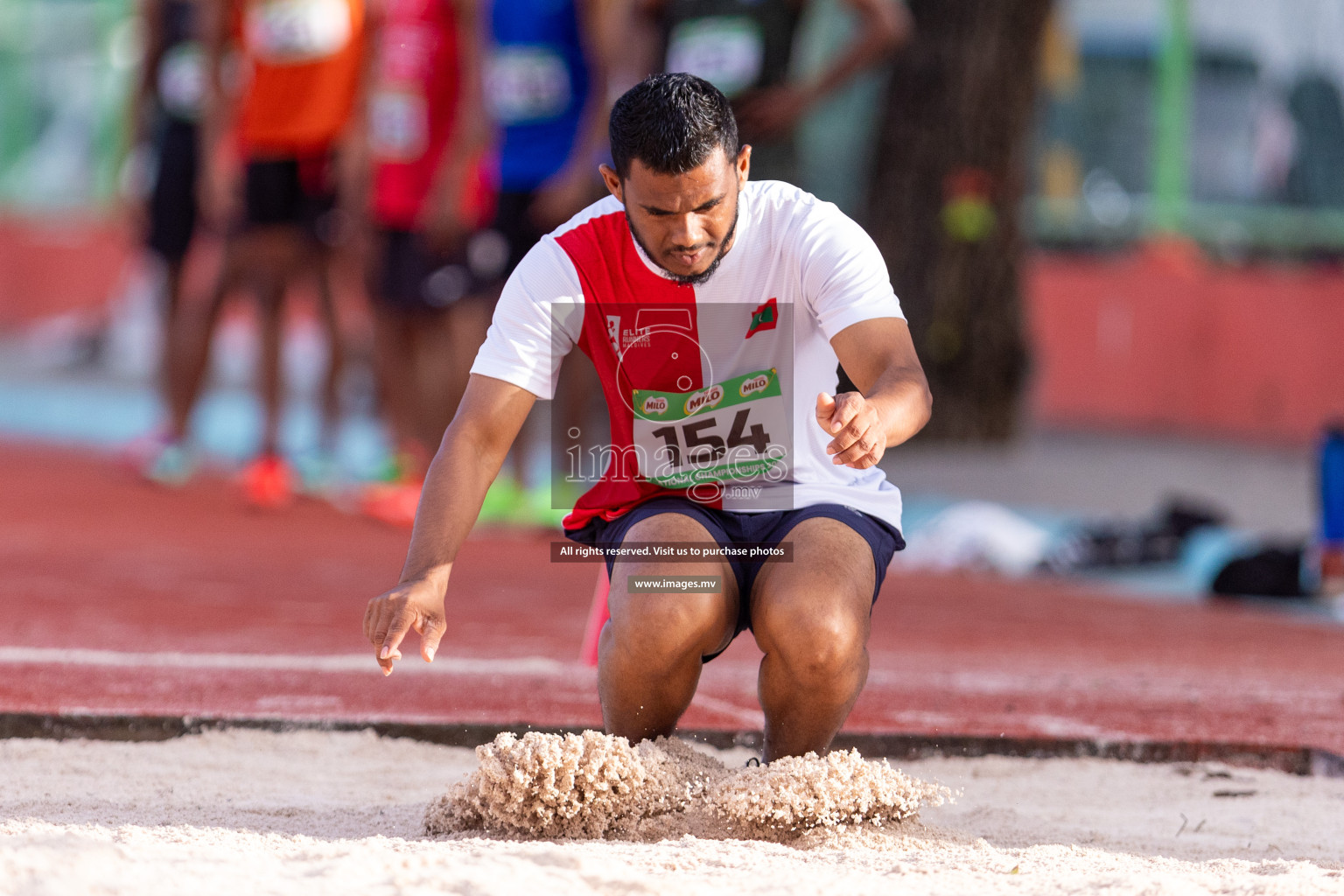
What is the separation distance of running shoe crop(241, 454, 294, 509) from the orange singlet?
1.35 metres

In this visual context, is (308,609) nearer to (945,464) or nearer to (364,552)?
(364,552)

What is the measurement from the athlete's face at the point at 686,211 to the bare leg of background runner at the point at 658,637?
1.56ft

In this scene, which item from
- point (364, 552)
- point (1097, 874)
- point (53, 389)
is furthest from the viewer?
point (53, 389)

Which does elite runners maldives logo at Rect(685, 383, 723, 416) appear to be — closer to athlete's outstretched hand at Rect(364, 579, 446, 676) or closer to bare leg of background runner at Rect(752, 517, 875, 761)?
bare leg of background runner at Rect(752, 517, 875, 761)

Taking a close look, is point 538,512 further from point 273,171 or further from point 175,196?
point 175,196

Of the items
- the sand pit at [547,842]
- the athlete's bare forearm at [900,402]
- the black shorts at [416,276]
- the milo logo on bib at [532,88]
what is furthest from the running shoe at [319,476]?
the athlete's bare forearm at [900,402]

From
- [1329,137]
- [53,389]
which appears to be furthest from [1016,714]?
[53,389]

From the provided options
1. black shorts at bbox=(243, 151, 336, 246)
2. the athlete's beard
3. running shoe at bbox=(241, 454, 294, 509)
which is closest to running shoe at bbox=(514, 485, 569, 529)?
running shoe at bbox=(241, 454, 294, 509)

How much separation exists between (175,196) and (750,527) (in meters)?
5.45

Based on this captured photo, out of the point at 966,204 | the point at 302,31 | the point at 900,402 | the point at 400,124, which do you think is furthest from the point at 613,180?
the point at 966,204

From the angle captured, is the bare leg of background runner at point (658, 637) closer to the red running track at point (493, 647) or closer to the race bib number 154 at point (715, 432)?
the race bib number 154 at point (715, 432)

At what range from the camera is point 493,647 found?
4867 millimetres

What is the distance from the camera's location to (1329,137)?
1038cm

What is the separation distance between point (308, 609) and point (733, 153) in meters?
2.77
